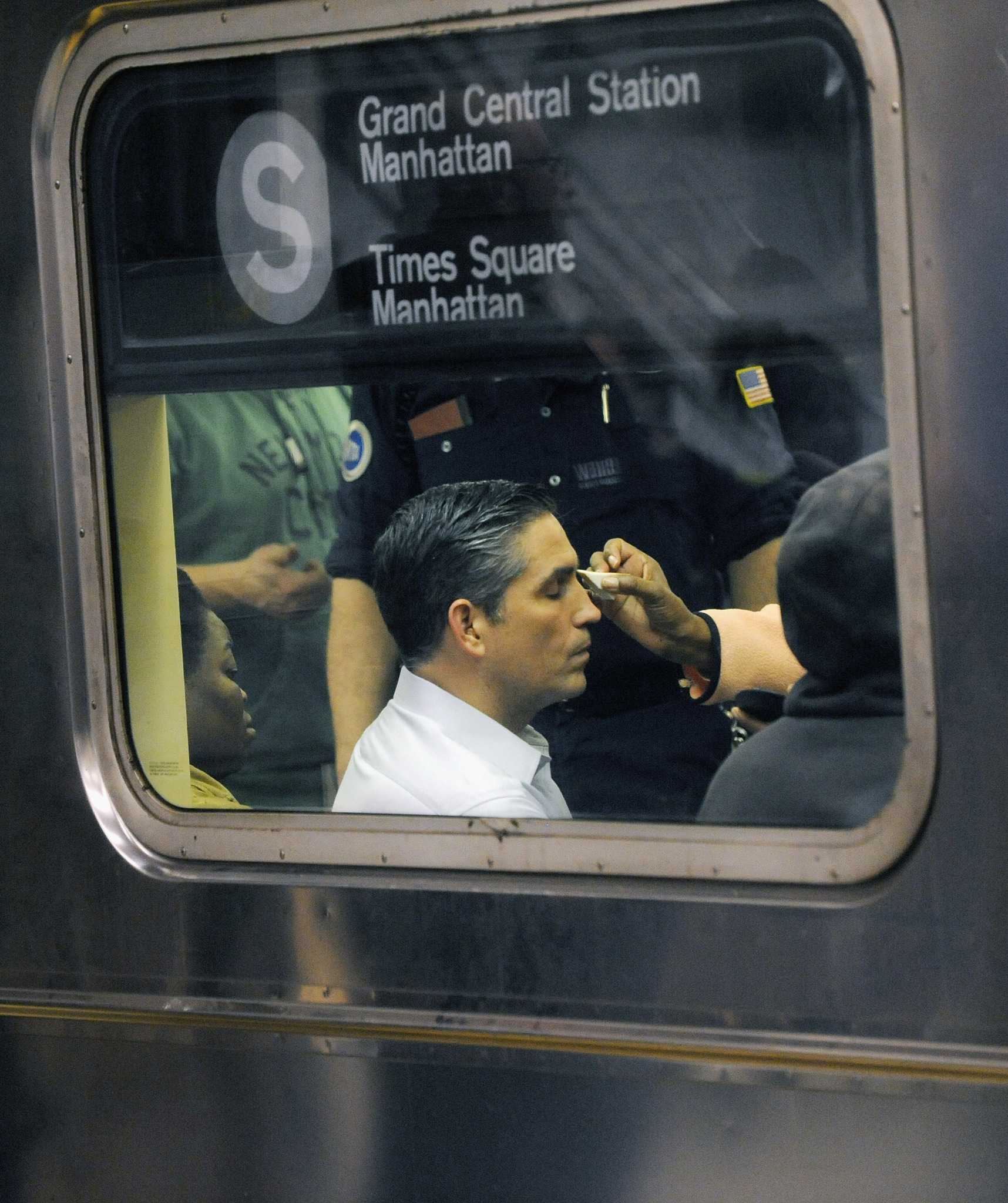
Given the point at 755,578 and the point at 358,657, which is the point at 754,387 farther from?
the point at 358,657

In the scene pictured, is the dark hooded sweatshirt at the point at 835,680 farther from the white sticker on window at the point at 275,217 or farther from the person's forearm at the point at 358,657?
the white sticker on window at the point at 275,217

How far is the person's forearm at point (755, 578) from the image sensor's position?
1618mm

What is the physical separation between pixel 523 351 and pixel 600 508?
288 millimetres

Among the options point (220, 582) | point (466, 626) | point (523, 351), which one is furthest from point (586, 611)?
point (220, 582)

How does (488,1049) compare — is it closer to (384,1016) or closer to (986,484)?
(384,1016)

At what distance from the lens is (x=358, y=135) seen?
1.59m

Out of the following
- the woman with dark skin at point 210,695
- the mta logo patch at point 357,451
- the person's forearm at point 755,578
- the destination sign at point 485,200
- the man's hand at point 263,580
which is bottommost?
the woman with dark skin at point 210,695

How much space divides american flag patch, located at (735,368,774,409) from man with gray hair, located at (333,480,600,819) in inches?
13.8

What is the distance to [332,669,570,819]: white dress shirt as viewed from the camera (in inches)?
65.9

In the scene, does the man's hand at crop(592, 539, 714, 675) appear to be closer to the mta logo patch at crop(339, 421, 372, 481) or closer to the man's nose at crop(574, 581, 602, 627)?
the man's nose at crop(574, 581, 602, 627)

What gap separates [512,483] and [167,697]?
585mm

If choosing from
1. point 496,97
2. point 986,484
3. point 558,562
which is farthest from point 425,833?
point 496,97

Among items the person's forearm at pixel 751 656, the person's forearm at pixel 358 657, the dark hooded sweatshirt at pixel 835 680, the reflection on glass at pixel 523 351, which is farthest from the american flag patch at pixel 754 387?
the person's forearm at pixel 358 657

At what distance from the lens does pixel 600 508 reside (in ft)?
5.82
